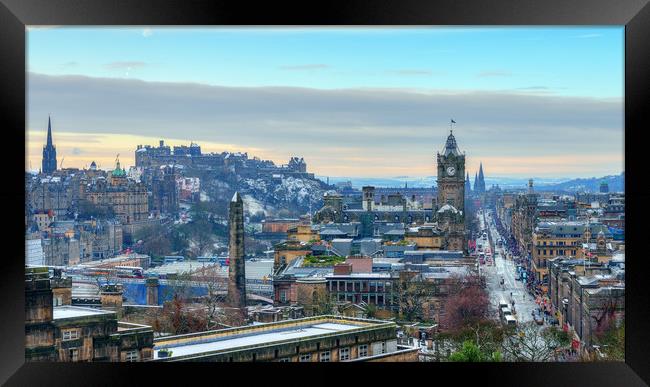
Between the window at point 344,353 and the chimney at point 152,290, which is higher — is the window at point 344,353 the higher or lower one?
the higher one

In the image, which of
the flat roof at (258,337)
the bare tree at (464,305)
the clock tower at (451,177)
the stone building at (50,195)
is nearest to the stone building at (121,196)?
the stone building at (50,195)

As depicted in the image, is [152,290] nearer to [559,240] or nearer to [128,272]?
[128,272]

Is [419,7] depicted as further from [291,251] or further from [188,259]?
[188,259]

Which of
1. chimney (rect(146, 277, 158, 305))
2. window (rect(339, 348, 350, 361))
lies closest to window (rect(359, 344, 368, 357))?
window (rect(339, 348, 350, 361))

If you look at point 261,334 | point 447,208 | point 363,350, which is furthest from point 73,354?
point 447,208

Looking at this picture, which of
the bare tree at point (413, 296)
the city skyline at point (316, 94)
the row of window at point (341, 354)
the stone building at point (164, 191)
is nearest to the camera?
the row of window at point (341, 354)

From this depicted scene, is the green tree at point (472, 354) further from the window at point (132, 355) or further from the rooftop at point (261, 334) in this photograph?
the window at point (132, 355)

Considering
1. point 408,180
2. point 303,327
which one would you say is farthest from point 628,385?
point 408,180
